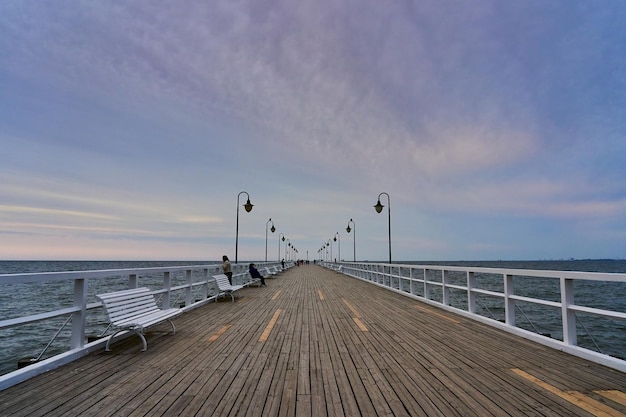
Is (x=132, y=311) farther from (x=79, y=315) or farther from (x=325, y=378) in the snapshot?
(x=325, y=378)

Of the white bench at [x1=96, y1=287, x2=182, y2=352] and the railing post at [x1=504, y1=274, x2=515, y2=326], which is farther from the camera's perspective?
the railing post at [x1=504, y1=274, x2=515, y2=326]

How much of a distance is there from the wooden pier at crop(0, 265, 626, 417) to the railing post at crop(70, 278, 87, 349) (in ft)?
1.08

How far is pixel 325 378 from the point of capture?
4.33 meters

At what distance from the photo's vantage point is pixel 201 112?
76.0 feet

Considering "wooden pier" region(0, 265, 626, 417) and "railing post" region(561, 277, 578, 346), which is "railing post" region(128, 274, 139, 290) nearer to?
"wooden pier" region(0, 265, 626, 417)

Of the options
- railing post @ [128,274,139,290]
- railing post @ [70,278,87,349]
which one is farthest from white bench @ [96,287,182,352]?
railing post @ [128,274,139,290]

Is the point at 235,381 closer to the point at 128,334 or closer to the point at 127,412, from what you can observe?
the point at 127,412

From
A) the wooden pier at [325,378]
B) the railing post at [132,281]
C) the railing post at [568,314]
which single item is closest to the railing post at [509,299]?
the wooden pier at [325,378]

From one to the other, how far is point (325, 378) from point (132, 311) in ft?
12.7

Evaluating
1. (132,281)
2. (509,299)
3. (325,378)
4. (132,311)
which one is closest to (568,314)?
(509,299)

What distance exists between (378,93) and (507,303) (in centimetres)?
1548

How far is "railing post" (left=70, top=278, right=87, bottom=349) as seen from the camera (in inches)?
211

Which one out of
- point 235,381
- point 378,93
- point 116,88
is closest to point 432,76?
point 378,93

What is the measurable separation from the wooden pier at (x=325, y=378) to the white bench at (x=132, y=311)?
40 centimetres
